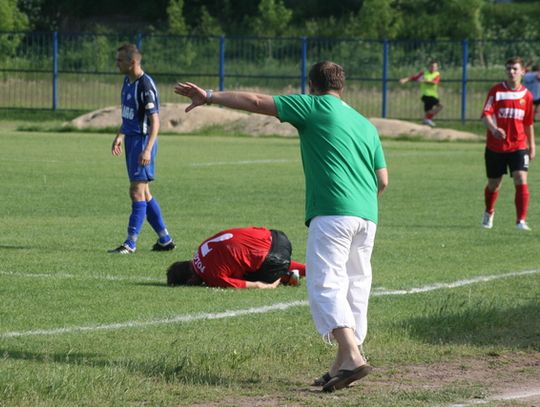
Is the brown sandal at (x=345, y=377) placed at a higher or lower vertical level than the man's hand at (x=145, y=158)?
lower

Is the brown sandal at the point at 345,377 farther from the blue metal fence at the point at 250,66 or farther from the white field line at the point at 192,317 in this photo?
the blue metal fence at the point at 250,66

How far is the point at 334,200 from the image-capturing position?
7.42 metres

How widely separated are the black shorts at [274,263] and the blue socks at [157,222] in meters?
2.53

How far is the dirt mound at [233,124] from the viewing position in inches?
1484

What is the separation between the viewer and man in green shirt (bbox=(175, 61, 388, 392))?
24.0 ft

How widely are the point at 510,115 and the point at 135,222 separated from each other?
5.51 m

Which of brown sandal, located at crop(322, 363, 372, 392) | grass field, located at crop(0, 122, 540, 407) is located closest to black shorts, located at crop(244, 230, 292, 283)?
grass field, located at crop(0, 122, 540, 407)

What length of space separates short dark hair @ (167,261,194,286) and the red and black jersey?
0.23ft

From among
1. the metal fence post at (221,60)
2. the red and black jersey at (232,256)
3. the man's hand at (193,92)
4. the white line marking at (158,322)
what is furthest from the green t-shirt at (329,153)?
the metal fence post at (221,60)

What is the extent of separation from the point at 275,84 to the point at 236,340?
35374 mm

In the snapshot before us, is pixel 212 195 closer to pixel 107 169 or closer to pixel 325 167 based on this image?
pixel 107 169

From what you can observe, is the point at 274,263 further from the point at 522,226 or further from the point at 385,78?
the point at 385,78

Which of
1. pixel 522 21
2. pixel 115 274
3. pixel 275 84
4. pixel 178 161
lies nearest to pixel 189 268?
pixel 115 274

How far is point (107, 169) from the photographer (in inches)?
946
